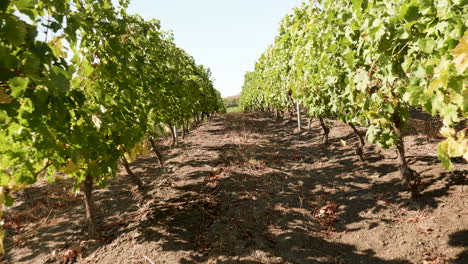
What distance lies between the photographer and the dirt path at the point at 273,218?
4.44 m

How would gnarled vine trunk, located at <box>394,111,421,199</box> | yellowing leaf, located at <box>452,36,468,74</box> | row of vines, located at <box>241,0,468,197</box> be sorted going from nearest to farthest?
1. yellowing leaf, located at <box>452,36,468,74</box>
2. row of vines, located at <box>241,0,468,197</box>
3. gnarled vine trunk, located at <box>394,111,421,199</box>

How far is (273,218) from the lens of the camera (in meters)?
5.59

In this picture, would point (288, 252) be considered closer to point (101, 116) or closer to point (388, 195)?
point (388, 195)

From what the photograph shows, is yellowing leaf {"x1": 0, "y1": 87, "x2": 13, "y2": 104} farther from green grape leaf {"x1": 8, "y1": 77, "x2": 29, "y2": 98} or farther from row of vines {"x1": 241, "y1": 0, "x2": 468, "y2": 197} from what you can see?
row of vines {"x1": 241, "y1": 0, "x2": 468, "y2": 197}

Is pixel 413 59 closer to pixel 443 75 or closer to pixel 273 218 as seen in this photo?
pixel 443 75

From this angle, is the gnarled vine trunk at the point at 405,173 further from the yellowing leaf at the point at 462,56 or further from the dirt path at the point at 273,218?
the yellowing leaf at the point at 462,56

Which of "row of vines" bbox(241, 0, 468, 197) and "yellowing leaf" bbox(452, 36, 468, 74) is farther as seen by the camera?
"row of vines" bbox(241, 0, 468, 197)

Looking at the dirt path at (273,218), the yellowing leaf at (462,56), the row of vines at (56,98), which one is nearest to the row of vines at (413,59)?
the yellowing leaf at (462,56)

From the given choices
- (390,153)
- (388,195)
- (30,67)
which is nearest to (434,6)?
(30,67)

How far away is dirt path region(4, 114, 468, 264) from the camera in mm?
4441

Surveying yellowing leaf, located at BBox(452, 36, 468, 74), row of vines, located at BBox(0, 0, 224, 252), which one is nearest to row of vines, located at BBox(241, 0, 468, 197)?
yellowing leaf, located at BBox(452, 36, 468, 74)

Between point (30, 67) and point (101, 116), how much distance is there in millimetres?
1775

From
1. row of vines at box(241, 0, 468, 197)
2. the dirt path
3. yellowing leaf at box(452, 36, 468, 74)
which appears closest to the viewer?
yellowing leaf at box(452, 36, 468, 74)

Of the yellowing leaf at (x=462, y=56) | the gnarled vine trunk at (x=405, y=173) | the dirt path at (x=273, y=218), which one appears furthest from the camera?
the gnarled vine trunk at (x=405, y=173)
